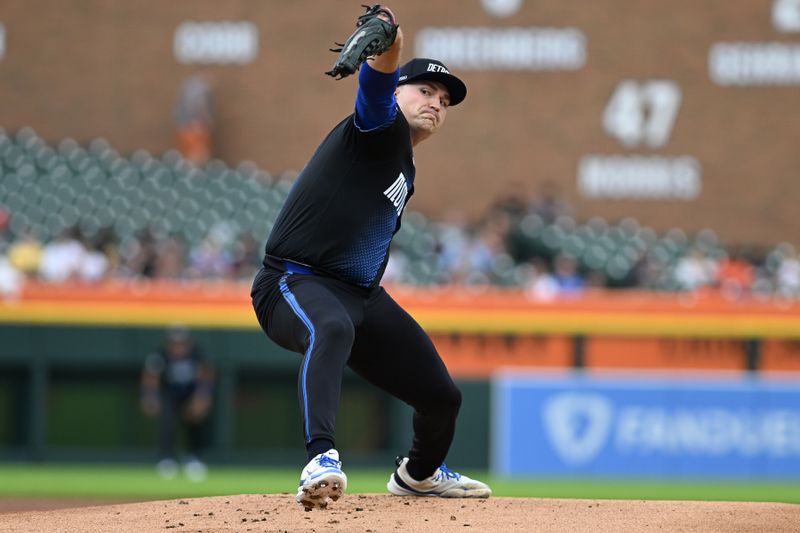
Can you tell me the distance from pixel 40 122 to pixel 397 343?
55.9 ft

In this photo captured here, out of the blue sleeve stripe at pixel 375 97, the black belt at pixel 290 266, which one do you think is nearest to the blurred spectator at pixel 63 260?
the black belt at pixel 290 266

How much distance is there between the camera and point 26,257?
15297mm

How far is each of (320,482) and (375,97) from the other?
4.99 ft

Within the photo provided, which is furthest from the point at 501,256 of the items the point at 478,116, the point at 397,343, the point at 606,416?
the point at 397,343

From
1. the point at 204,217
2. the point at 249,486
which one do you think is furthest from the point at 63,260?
the point at 249,486

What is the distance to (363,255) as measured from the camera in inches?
222

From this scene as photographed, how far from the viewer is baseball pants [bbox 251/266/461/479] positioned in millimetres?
5324

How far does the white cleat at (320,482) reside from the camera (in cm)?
495

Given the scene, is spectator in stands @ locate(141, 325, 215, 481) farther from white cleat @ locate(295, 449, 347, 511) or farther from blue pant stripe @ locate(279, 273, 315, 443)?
white cleat @ locate(295, 449, 347, 511)

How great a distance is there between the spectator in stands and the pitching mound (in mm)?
7701

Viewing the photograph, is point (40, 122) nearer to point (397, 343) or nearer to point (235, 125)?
point (235, 125)

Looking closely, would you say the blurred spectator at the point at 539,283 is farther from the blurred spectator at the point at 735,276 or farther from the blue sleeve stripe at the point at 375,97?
the blue sleeve stripe at the point at 375,97

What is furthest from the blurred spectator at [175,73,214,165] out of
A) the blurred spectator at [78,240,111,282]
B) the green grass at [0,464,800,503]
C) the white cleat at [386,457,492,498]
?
the white cleat at [386,457,492,498]

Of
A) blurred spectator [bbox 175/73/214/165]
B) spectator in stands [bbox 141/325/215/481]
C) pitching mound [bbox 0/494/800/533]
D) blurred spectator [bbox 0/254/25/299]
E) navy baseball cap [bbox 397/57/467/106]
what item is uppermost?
blurred spectator [bbox 175/73/214/165]
